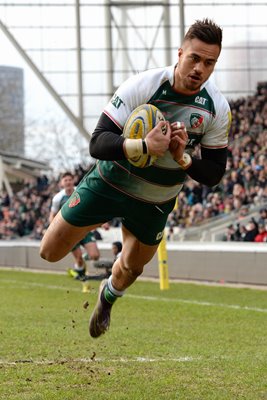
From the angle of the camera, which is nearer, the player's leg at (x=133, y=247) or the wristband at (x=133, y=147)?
the wristband at (x=133, y=147)

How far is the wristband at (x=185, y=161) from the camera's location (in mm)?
7229

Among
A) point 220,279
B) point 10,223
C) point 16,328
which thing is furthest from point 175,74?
point 10,223

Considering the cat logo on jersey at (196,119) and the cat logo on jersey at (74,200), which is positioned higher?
the cat logo on jersey at (196,119)

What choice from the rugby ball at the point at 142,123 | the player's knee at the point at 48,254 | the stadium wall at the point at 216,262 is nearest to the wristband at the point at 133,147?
the rugby ball at the point at 142,123

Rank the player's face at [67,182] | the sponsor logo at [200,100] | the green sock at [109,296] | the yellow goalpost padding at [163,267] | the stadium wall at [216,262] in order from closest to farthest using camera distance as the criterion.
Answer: the sponsor logo at [200,100] < the green sock at [109,296] < the player's face at [67,182] < the yellow goalpost padding at [163,267] < the stadium wall at [216,262]

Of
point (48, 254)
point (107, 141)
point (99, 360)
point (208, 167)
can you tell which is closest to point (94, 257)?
point (99, 360)

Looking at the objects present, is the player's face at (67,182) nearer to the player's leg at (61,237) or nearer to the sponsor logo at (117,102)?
the player's leg at (61,237)

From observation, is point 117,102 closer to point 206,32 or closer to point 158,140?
point 158,140

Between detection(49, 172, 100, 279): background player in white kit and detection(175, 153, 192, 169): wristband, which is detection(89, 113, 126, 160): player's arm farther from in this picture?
detection(49, 172, 100, 279): background player in white kit

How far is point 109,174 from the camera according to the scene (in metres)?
7.75

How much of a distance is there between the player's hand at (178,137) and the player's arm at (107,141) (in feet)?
1.21

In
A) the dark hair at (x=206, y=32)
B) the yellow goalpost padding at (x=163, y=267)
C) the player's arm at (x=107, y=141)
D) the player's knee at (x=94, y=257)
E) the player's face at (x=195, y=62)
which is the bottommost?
the yellow goalpost padding at (x=163, y=267)

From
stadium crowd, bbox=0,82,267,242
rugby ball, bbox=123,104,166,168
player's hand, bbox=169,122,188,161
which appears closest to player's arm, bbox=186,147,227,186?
player's hand, bbox=169,122,188,161

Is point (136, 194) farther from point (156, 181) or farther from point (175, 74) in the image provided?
point (175, 74)
